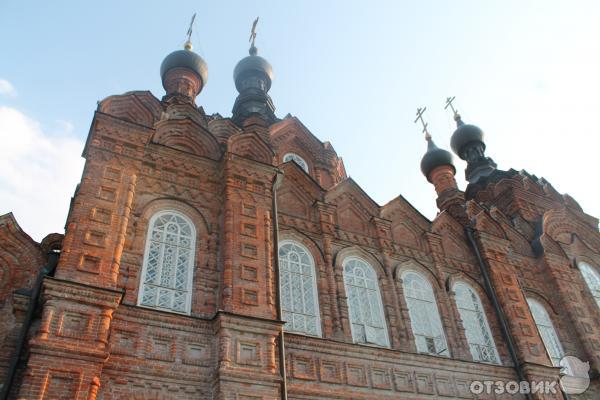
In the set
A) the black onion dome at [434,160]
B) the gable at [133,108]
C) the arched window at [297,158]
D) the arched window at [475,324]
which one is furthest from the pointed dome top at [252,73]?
the arched window at [475,324]

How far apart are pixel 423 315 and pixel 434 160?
7.53 m

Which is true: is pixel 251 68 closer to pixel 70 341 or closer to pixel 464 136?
pixel 464 136

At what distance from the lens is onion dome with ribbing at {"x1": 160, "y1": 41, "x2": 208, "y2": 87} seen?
1357cm

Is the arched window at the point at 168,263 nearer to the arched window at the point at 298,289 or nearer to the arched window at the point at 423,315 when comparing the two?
the arched window at the point at 298,289

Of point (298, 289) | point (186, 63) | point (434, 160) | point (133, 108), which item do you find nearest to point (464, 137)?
point (434, 160)

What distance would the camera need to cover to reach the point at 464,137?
1745 cm

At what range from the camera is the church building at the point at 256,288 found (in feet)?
20.3

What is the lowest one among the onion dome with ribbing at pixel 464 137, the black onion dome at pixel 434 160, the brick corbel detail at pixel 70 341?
the brick corbel detail at pixel 70 341

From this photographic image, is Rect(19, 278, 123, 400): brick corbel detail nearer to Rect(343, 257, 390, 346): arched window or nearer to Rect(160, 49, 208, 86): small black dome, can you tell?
Rect(343, 257, 390, 346): arched window

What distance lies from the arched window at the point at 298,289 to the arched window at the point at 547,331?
476 cm

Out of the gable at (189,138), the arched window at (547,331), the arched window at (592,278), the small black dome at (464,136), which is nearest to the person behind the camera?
the gable at (189,138)

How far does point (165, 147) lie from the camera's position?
8.53 m

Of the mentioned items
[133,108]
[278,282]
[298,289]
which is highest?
[133,108]

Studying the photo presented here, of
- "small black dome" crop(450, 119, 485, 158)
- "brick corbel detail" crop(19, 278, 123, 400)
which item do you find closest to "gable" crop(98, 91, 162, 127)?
"brick corbel detail" crop(19, 278, 123, 400)
